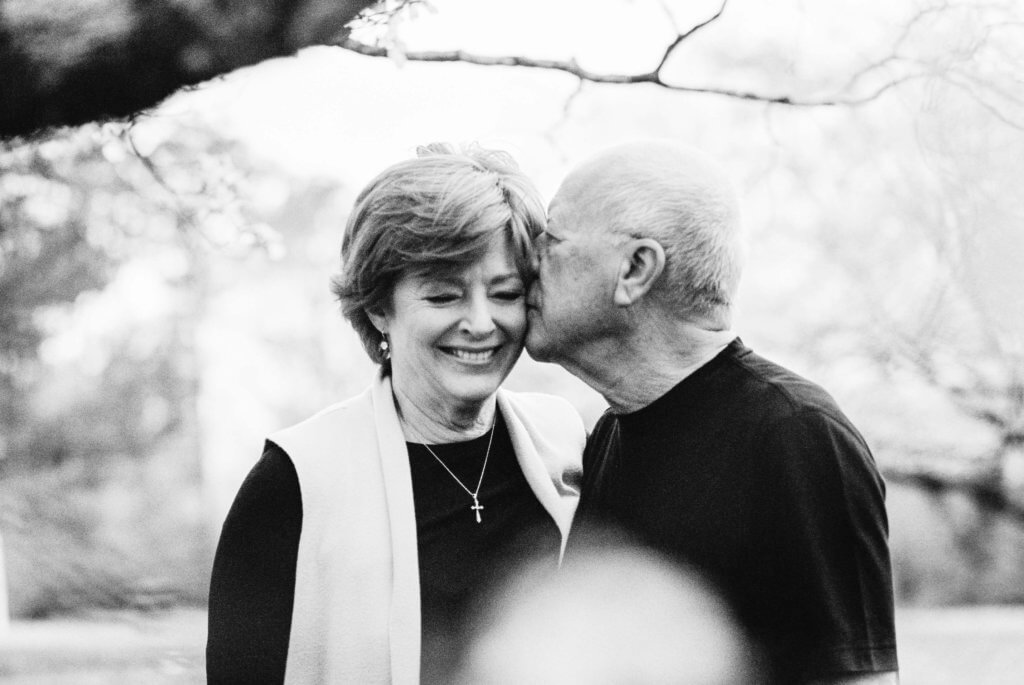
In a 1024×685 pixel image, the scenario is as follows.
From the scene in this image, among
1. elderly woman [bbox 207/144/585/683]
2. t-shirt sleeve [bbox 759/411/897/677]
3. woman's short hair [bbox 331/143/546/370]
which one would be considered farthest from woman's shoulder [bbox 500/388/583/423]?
t-shirt sleeve [bbox 759/411/897/677]

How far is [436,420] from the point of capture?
1.83 meters

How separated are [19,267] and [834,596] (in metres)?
3.05

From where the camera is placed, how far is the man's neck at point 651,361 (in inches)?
62.4

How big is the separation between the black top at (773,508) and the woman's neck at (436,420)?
34cm

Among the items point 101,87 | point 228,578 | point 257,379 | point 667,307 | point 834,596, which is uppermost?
point 257,379

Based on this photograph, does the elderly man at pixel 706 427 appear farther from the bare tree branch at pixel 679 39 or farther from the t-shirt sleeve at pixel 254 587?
the bare tree branch at pixel 679 39

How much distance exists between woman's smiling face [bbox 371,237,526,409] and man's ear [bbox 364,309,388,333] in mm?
67

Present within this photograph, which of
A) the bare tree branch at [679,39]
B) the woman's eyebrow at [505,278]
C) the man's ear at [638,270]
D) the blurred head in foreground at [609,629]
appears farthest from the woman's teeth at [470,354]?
the bare tree branch at [679,39]

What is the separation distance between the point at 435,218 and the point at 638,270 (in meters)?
0.35

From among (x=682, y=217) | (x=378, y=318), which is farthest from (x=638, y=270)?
(x=378, y=318)

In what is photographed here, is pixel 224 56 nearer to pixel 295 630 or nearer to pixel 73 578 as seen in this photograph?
pixel 295 630

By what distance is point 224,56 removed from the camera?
5.67 feet

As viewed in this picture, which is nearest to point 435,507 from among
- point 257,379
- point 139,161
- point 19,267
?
point 139,161

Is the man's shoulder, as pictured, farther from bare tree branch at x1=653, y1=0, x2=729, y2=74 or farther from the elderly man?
bare tree branch at x1=653, y1=0, x2=729, y2=74
